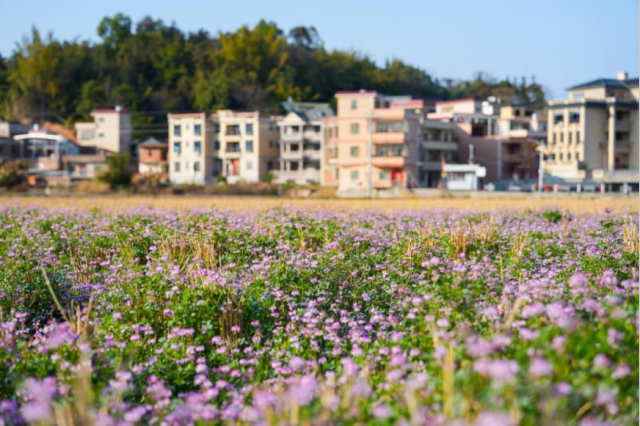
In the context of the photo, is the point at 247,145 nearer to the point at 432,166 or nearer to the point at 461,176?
the point at 432,166

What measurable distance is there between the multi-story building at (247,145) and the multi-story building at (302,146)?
6.91 feet

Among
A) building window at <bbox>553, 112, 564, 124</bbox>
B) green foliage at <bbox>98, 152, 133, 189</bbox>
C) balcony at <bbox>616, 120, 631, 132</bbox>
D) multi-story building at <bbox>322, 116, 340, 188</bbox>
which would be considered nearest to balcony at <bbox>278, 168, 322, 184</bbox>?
multi-story building at <bbox>322, 116, 340, 188</bbox>

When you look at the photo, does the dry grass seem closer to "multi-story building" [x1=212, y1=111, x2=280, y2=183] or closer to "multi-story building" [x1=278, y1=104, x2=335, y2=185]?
"multi-story building" [x1=278, y1=104, x2=335, y2=185]

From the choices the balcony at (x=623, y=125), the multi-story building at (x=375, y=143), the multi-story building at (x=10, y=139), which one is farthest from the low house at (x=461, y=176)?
the multi-story building at (x=10, y=139)

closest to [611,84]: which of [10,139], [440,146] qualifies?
[440,146]

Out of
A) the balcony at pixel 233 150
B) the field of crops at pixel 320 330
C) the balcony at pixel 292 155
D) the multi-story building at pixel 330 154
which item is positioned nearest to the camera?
the field of crops at pixel 320 330

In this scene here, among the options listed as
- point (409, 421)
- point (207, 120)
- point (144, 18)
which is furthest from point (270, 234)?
point (144, 18)

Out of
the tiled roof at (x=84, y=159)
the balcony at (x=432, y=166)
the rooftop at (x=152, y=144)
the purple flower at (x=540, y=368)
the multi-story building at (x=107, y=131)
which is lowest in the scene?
the purple flower at (x=540, y=368)

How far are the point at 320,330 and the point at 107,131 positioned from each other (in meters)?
79.8

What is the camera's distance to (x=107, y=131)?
273 feet

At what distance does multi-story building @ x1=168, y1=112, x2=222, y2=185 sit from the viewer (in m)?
80.6

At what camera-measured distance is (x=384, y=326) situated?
7363 mm

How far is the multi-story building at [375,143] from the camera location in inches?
2645

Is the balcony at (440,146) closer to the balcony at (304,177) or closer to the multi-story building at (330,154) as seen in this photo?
the multi-story building at (330,154)
